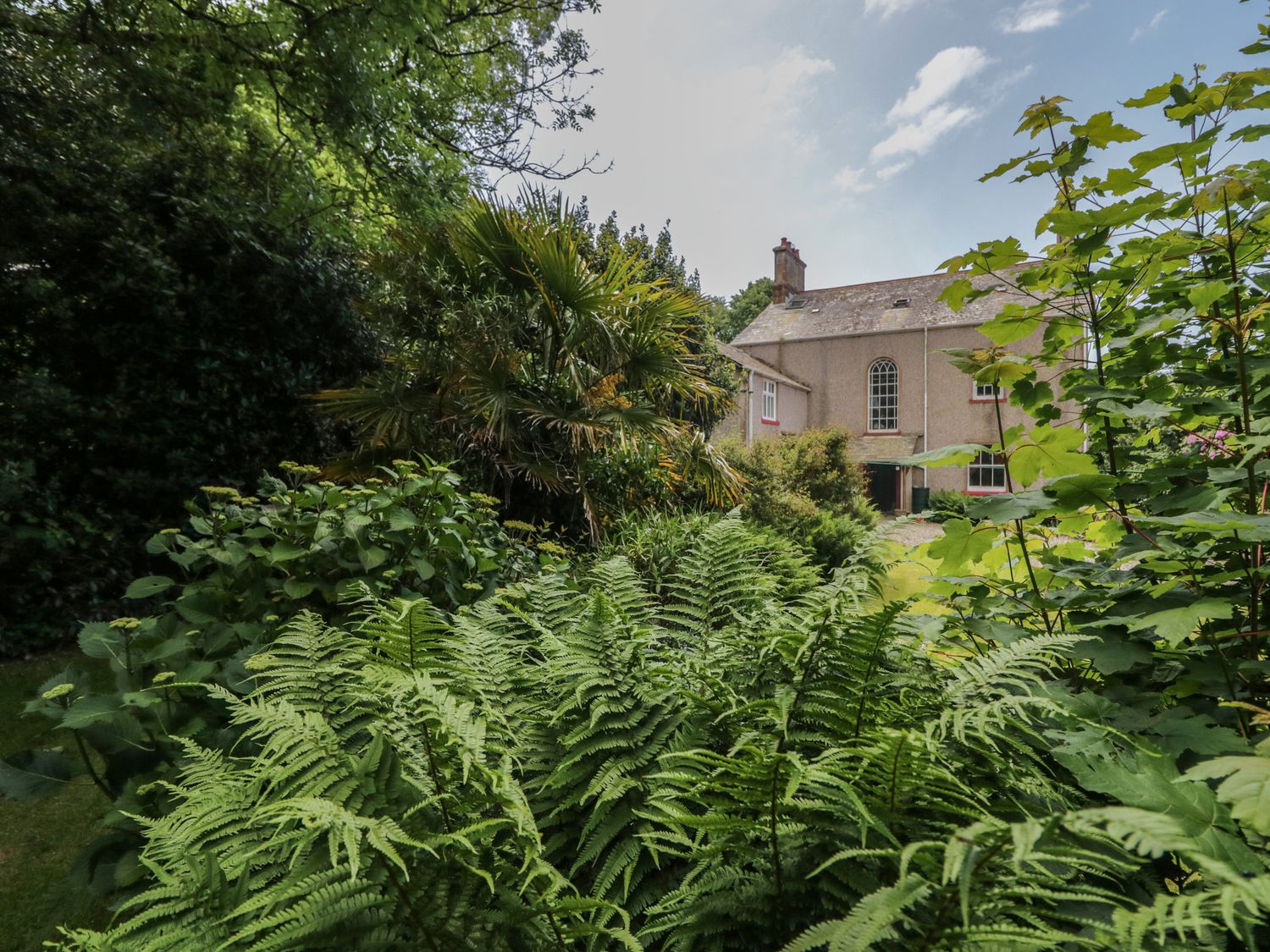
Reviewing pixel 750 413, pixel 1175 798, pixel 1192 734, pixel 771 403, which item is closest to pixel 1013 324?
pixel 1192 734

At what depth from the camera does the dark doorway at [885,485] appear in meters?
19.0

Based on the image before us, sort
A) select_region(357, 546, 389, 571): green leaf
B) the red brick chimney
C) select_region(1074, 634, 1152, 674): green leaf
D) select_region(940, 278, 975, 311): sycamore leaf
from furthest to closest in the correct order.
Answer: the red brick chimney < select_region(357, 546, 389, 571): green leaf < select_region(940, 278, 975, 311): sycamore leaf < select_region(1074, 634, 1152, 674): green leaf

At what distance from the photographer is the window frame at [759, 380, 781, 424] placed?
57.9 ft

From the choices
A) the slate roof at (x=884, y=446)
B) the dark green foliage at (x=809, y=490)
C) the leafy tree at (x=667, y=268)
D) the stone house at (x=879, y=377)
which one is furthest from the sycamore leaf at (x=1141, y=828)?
the slate roof at (x=884, y=446)

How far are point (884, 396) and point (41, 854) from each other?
2063 centimetres

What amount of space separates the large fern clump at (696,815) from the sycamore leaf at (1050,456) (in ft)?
1.78

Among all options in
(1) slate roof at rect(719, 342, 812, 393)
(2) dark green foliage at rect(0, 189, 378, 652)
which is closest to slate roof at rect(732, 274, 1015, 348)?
(1) slate roof at rect(719, 342, 812, 393)

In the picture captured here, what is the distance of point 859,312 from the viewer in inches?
787

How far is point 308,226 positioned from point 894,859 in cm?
592

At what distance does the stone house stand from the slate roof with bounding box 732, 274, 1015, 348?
0.04m

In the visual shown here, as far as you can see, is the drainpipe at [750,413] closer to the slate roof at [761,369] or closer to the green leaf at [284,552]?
the slate roof at [761,369]

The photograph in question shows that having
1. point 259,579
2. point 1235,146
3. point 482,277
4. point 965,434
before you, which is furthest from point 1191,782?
point 965,434

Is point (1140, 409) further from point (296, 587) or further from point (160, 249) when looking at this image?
point (160, 249)

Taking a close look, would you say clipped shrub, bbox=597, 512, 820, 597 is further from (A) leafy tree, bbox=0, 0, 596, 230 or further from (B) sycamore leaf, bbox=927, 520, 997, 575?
(A) leafy tree, bbox=0, 0, 596, 230
